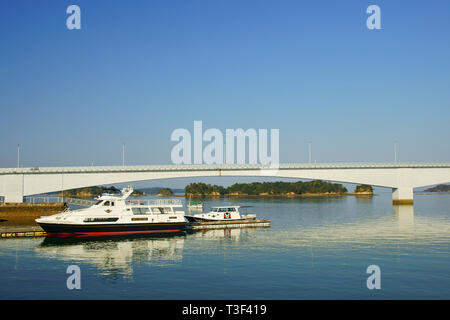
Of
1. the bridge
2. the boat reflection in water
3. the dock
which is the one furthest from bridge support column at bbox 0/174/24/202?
the dock

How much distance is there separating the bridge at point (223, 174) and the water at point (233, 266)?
1528 inches

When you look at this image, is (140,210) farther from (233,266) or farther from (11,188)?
(11,188)

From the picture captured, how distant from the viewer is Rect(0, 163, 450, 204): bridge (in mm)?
77625

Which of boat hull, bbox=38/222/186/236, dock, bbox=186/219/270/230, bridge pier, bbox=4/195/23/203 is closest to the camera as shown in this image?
boat hull, bbox=38/222/186/236

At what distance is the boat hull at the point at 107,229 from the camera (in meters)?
42.8

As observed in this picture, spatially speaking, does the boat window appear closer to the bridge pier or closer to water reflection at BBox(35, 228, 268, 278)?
water reflection at BBox(35, 228, 268, 278)

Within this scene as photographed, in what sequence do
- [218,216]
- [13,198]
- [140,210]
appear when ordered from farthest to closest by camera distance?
[13,198] < [218,216] < [140,210]

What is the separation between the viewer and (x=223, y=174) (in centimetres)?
8606

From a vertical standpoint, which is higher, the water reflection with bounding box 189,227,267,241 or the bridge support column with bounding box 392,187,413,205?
the bridge support column with bounding box 392,187,413,205

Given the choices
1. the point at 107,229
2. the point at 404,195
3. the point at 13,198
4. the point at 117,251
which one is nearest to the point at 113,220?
the point at 107,229

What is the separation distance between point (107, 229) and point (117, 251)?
9.48 meters

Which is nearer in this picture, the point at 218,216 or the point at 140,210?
the point at 140,210

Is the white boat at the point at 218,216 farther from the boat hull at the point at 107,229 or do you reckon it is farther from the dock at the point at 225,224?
the boat hull at the point at 107,229

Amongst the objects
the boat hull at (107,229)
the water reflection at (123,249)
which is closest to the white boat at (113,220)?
the boat hull at (107,229)
